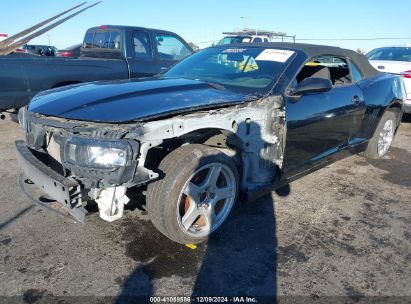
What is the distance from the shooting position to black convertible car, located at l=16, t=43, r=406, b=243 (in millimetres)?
2367

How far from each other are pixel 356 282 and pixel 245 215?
1189mm

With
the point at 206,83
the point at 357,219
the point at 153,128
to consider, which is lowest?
the point at 357,219

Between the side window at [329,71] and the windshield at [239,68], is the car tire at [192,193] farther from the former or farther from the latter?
the side window at [329,71]

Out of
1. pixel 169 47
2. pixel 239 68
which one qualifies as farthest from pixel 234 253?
pixel 169 47

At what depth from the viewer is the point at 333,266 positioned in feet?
8.86

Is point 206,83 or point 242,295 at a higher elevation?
point 206,83

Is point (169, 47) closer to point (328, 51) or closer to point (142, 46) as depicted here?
point (142, 46)

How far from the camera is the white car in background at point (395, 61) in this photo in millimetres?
7047

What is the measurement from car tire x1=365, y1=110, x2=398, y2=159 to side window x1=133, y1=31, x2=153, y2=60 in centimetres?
409

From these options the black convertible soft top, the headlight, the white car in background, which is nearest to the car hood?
the headlight

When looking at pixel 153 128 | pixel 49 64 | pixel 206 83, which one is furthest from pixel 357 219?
pixel 49 64

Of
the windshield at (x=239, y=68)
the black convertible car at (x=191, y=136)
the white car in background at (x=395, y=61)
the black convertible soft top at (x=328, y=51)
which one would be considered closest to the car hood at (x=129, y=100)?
the black convertible car at (x=191, y=136)

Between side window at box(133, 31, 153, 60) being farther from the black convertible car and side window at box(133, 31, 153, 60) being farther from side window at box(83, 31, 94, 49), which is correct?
the black convertible car

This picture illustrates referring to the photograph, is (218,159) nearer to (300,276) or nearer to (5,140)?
(300,276)
